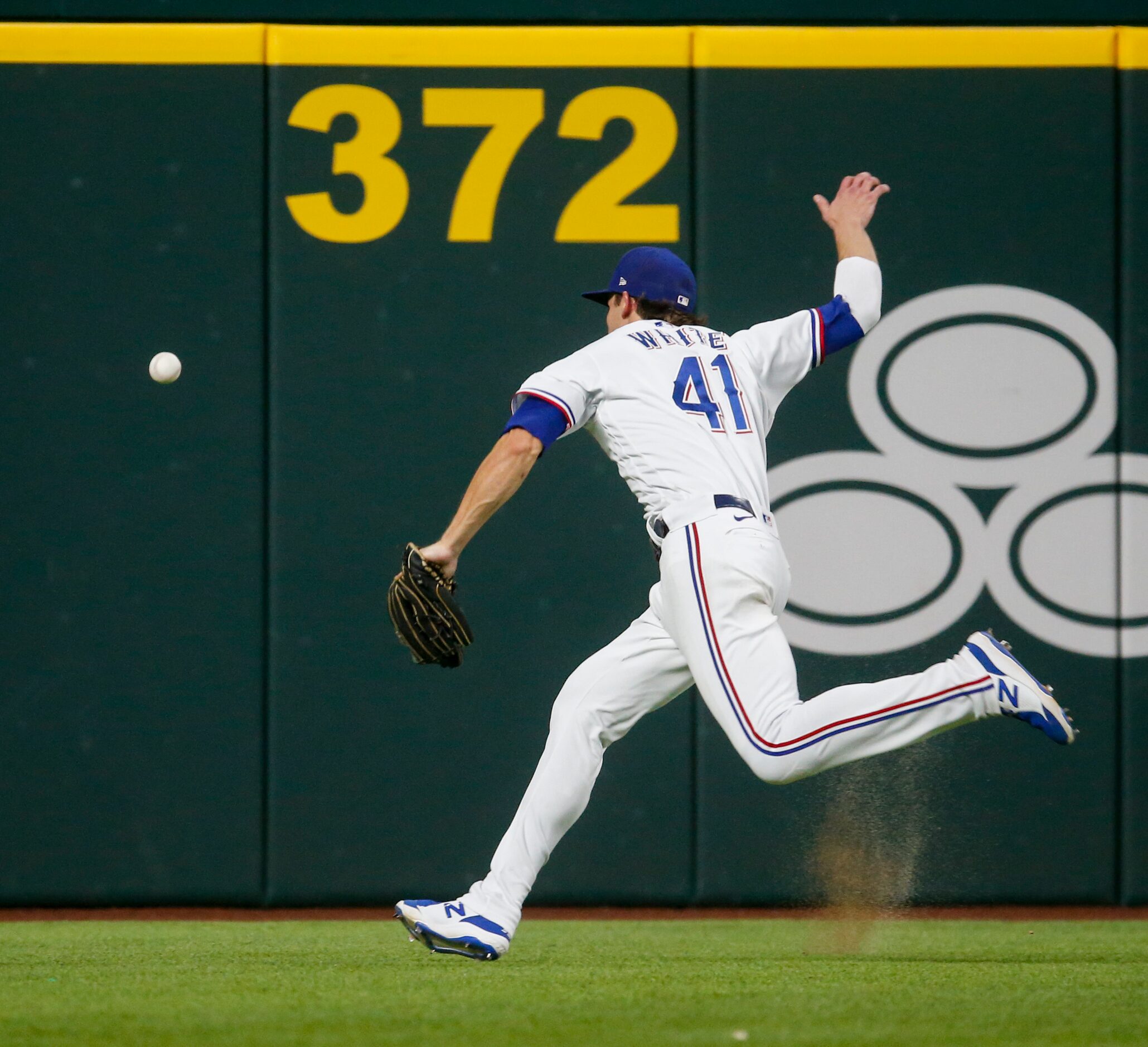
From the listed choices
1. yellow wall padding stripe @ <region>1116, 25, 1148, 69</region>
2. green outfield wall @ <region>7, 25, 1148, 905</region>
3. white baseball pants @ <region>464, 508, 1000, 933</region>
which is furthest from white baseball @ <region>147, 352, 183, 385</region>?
yellow wall padding stripe @ <region>1116, 25, 1148, 69</region>

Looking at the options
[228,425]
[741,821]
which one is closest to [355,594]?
[228,425]

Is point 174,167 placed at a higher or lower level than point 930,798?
higher

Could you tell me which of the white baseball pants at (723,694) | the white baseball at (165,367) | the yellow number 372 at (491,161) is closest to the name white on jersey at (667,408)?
the white baseball pants at (723,694)

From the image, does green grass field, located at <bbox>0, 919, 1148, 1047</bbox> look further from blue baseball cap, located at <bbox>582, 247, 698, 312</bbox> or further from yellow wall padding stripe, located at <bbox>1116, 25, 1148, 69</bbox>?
yellow wall padding stripe, located at <bbox>1116, 25, 1148, 69</bbox>

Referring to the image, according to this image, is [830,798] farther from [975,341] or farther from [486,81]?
[486,81]

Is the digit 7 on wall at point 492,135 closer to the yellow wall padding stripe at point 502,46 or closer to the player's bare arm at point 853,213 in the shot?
the yellow wall padding stripe at point 502,46

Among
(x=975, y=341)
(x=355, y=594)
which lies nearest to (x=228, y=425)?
(x=355, y=594)

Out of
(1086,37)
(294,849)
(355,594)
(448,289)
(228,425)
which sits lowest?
(294,849)
